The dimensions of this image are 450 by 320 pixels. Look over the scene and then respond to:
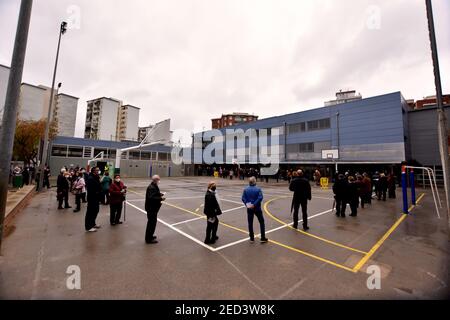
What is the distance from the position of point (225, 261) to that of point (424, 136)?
36.2 metres

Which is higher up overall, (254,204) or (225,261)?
(254,204)

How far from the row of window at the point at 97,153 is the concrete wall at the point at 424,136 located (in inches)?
1637

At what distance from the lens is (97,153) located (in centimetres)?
3161

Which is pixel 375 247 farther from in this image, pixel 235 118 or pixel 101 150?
pixel 235 118

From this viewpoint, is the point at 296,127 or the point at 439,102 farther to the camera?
the point at 296,127

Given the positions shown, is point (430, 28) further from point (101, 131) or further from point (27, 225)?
point (101, 131)

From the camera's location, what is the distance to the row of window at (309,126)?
30.6 metres

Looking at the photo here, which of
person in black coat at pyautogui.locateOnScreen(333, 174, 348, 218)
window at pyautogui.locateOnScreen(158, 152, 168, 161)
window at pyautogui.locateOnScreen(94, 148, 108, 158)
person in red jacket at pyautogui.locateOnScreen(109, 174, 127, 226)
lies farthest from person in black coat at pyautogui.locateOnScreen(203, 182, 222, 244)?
window at pyautogui.locateOnScreen(158, 152, 168, 161)

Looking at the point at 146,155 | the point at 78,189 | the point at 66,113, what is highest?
the point at 66,113

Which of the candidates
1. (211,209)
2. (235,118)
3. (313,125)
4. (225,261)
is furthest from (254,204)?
(235,118)

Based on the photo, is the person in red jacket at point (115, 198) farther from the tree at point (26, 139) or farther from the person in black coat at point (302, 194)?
the tree at point (26, 139)

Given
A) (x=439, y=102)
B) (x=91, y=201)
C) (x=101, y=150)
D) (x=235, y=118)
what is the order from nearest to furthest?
(x=91, y=201) → (x=439, y=102) → (x=101, y=150) → (x=235, y=118)

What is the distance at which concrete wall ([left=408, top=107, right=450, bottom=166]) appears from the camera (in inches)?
1010

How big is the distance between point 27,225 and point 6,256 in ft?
10.2
